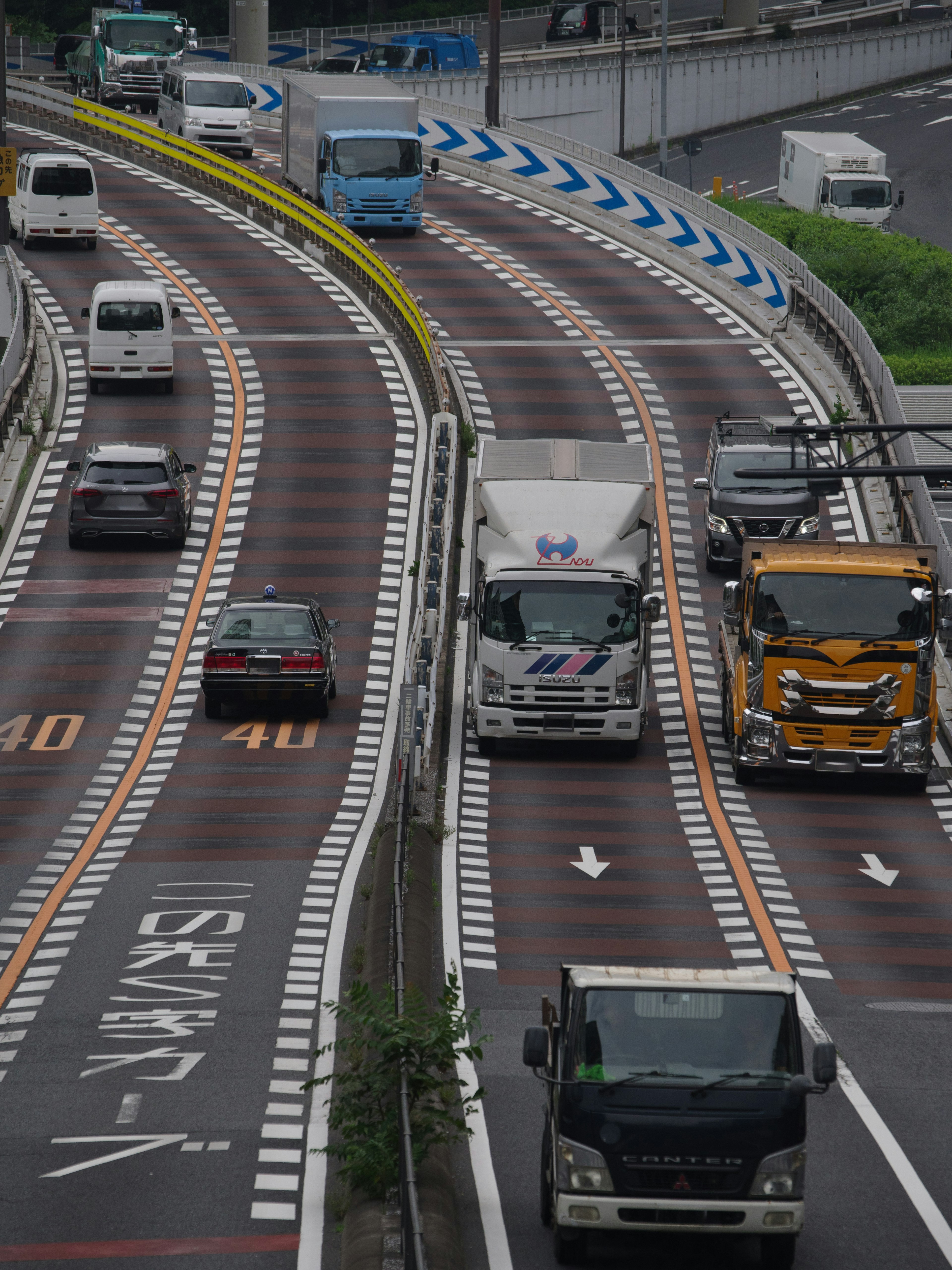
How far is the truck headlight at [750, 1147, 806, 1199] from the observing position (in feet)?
42.0

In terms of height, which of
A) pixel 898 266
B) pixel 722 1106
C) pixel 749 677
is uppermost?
pixel 722 1106

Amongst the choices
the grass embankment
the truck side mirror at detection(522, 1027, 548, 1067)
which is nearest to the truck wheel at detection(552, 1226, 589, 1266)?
the truck side mirror at detection(522, 1027, 548, 1067)

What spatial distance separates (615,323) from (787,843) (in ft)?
105

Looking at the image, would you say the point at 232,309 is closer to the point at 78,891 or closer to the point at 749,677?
the point at 749,677

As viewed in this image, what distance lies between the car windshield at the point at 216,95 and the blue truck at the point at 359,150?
7.42 metres

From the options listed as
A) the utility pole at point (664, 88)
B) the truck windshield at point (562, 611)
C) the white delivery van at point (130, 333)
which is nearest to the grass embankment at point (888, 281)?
the utility pole at point (664, 88)

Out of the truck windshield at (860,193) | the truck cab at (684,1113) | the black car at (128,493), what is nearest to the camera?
the truck cab at (684,1113)

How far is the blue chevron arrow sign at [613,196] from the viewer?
2373 inches

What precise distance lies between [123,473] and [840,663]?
16.1m

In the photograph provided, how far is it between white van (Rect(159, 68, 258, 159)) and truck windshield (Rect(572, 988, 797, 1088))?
6300 centimetres

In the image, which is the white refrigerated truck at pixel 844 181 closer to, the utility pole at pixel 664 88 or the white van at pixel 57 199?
the utility pole at pixel 664 88

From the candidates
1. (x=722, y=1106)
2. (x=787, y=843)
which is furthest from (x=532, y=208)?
(x=722, y=1106)

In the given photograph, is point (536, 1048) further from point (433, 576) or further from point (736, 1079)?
point (433, 576)

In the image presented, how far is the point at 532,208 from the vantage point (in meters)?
70.5
